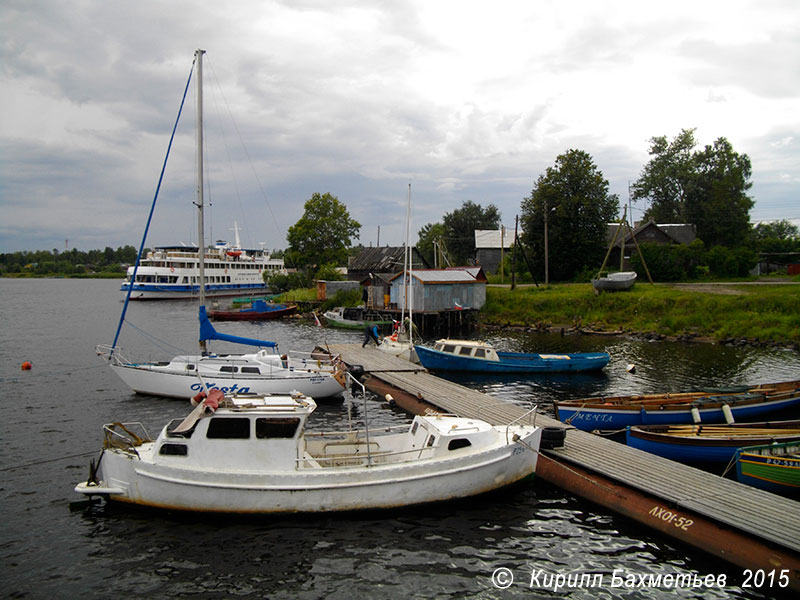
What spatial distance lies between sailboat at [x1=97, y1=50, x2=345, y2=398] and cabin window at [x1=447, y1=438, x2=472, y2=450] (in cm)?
1195

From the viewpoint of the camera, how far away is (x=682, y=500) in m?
12.8

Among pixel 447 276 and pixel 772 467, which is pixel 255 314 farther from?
pixel 772 467

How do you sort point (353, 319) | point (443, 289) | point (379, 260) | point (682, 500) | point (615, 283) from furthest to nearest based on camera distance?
1. point (379, 260)
2. point (353, 319)
3. point (443, 289)
4. point (615, 283)
5. point (682, 500)

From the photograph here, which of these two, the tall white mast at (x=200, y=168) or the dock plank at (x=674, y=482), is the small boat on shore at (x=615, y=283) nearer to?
the dock plank at (x=674, y=482)

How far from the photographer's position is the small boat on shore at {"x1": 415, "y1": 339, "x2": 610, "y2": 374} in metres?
32.2


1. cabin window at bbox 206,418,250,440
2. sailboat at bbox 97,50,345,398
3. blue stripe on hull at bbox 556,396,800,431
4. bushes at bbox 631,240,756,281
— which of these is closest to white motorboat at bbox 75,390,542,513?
cabin window at bbox 206,418,250,440

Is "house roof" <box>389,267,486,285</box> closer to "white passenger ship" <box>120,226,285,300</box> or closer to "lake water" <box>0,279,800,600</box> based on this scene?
"lake water" <box>0,279,800,600</box>

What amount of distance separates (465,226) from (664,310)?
53.3 meters

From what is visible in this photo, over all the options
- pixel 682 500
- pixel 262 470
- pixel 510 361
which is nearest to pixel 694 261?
pixel 510 361

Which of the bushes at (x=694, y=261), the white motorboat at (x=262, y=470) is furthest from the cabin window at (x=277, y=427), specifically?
the bushes at (x=694, y=261)

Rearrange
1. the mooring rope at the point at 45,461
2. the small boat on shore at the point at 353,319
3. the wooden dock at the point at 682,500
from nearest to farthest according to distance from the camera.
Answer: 1. the wooden dock at the point at 682,500
2. the mooring rope at the point at 45,461
3. the small boat on shore at the point at 353,319

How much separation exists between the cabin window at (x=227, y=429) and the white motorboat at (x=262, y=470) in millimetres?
26

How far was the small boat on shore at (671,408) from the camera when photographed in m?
19.8

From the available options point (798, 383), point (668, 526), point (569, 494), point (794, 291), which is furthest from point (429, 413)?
point (794, 291)
